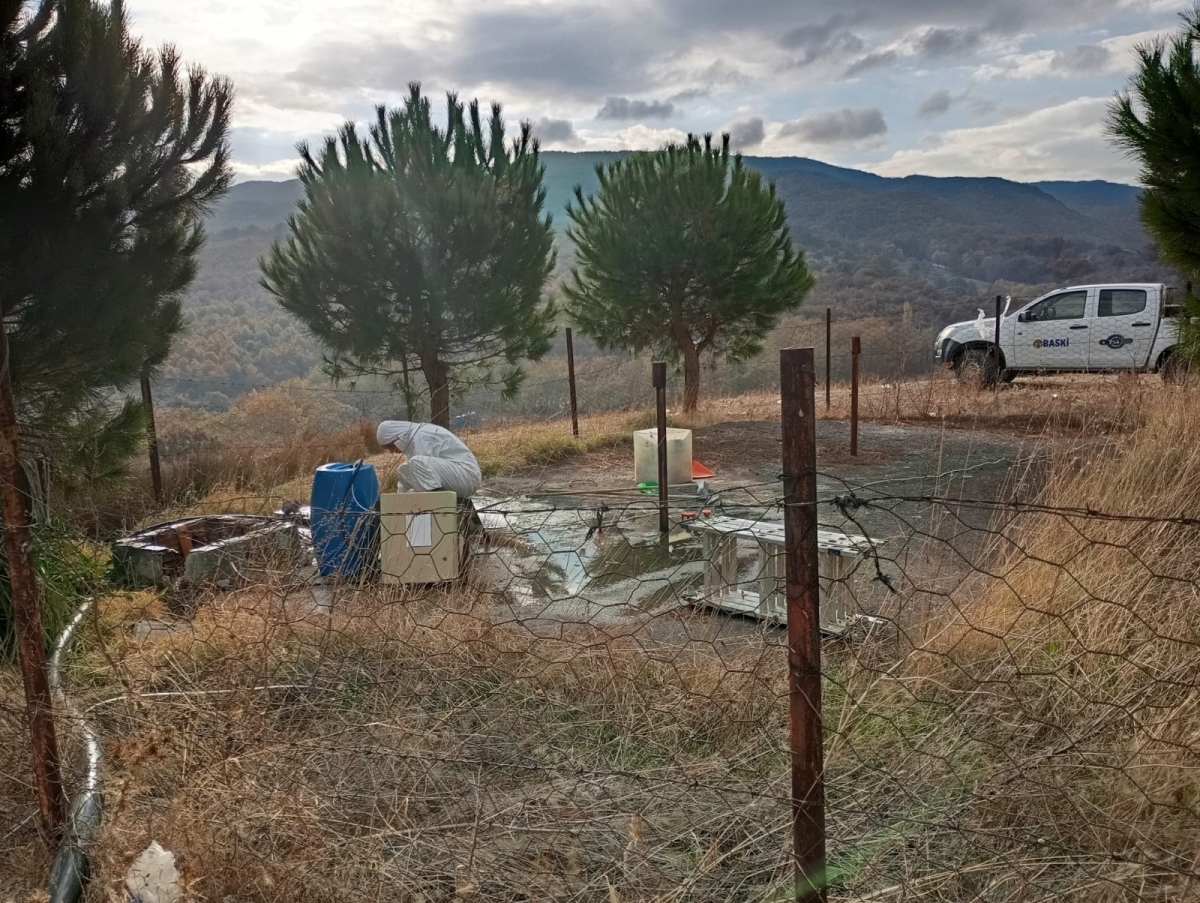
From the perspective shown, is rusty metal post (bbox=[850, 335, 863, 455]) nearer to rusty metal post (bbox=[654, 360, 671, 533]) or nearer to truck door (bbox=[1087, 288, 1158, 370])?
rusty metal post (bbox=[654, 360, 671, 533])

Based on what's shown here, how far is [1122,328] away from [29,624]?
1538cm

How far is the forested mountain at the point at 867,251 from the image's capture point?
44.4m

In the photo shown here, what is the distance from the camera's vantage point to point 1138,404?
22.4 ft

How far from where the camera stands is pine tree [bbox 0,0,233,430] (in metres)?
5.60

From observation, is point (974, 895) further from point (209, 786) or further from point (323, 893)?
point (209, 786)

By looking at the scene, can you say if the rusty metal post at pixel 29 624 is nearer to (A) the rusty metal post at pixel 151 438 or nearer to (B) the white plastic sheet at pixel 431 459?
(B) the white plastic sheet at pixel 431 459

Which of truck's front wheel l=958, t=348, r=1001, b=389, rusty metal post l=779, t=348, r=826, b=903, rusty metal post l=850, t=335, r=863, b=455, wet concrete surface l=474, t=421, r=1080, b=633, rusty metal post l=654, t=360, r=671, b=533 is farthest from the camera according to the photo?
truck's front wheel l=958, t=348, r=1001, b=389

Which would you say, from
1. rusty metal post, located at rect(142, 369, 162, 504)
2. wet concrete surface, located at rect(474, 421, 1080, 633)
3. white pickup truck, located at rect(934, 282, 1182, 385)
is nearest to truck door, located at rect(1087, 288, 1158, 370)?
white pickup truck, located at rect(934, 282, 1182, 385)

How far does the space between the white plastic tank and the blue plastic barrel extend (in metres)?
3.44

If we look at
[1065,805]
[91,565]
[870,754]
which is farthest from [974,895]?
[91,565]

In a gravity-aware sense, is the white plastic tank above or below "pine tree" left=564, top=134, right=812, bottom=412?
below

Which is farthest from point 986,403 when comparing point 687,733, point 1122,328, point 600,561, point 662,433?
point 687,733

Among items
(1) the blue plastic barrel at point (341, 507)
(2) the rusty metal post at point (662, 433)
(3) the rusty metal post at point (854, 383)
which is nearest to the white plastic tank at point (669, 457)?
(2) the rusty metal post at point (662, 433)

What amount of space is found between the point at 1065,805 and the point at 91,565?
177 inches
